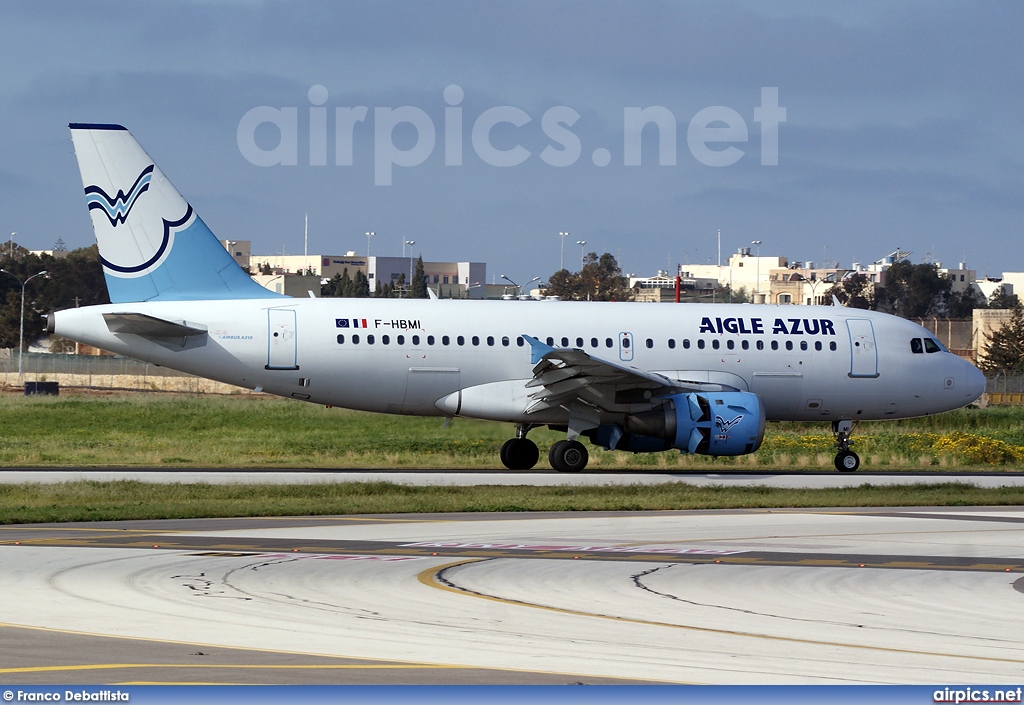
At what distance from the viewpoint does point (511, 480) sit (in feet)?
99.3

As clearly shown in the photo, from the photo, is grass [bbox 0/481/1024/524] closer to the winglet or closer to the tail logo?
the winglet

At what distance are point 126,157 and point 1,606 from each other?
20.5 meters

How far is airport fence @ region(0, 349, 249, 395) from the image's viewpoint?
282 feet

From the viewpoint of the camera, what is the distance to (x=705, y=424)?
103 feet

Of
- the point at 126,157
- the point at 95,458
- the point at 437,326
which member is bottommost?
the point at 95,458

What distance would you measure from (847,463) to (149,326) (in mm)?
17669

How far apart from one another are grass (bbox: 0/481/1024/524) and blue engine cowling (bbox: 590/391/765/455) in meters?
2.66

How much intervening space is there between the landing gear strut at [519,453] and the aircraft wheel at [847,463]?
25.6 feet

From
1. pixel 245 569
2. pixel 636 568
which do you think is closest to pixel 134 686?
pixel 245 569

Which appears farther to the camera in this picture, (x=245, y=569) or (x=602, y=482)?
(x=602, y=482)

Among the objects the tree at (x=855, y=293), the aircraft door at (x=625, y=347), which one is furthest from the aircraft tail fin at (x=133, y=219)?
the tree at (x=855, y=293)

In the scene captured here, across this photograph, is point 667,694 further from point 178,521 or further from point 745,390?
point 745,390

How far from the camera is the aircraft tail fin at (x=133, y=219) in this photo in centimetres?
3178

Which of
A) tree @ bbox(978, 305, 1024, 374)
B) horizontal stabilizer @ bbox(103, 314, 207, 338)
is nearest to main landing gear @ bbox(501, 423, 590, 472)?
horizontal stabilizer @ bbox(103, 314, 207, 338)
